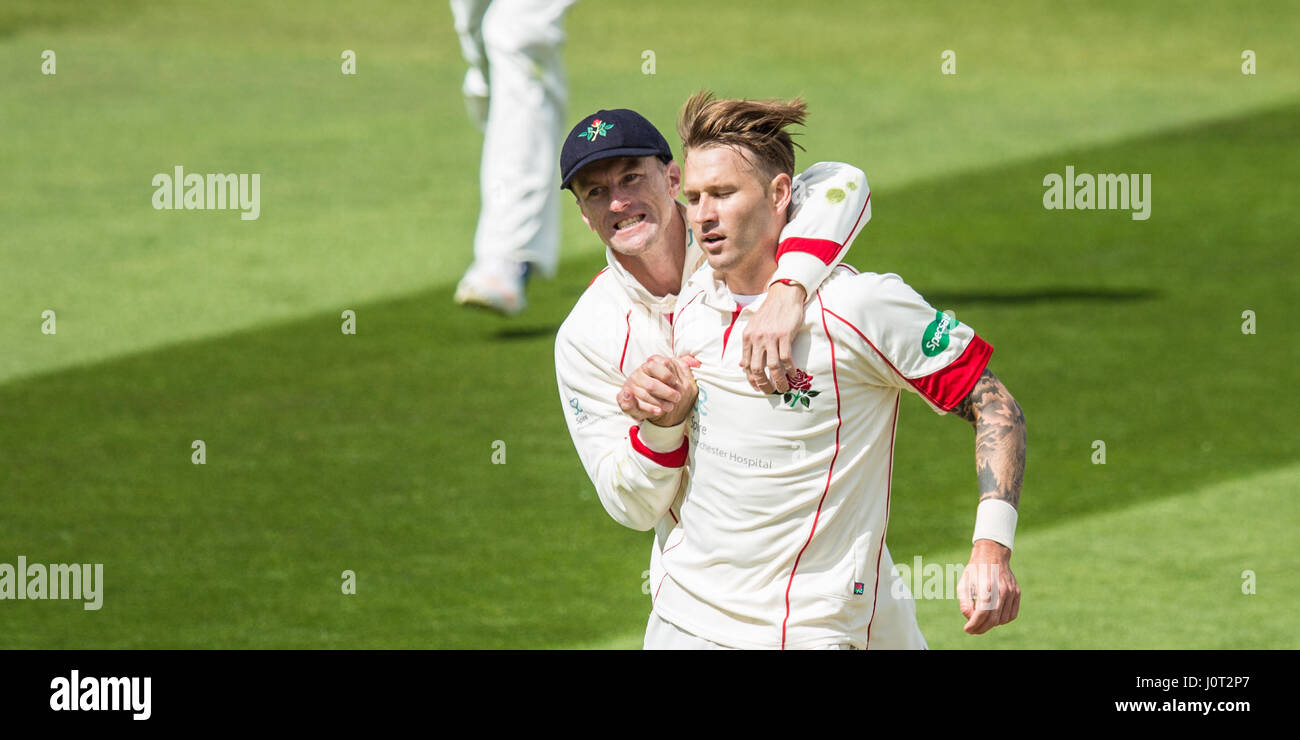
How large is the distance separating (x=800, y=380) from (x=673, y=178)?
787 mm

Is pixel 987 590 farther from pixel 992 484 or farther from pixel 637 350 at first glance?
pixel 637 350

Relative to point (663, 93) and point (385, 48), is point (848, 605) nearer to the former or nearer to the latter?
point (663, 93)

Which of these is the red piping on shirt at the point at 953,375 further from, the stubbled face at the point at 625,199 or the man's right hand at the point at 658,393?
the stubbled face at the point at 625,199

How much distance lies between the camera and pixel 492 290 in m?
9.62

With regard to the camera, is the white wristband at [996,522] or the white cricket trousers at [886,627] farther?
the white cricket trousers at [886,627]

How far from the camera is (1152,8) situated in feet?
63.1

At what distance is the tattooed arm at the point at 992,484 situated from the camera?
13.5 feet

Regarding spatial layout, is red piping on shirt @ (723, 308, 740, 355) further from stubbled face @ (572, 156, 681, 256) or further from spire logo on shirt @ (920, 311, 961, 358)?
spire logo on shirt @ (920, 311, 961, 358)

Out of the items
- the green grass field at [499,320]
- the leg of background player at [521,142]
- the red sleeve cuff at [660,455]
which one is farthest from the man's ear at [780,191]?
the leg of background player at [521,142]

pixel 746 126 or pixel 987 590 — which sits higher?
pixel 746 126

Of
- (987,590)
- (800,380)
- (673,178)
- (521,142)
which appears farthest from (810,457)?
(521,142)

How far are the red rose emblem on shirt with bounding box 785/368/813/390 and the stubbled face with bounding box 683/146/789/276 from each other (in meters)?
0.34


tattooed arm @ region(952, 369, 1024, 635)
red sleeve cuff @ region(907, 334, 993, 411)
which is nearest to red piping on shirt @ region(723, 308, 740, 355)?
red sleeve cuff @ region(907, 334, 993, 411)
